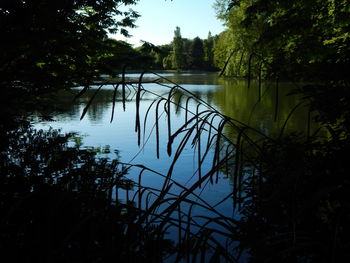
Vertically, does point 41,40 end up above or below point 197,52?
below

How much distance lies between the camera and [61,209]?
2188 mm

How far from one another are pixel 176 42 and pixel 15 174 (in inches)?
3404

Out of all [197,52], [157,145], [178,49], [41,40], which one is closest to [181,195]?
[157,145]

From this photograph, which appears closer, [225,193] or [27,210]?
[27,210]

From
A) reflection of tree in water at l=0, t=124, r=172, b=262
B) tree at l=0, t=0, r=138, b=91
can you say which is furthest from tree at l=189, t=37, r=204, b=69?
tree at l=0, t=0, r=138, b=91

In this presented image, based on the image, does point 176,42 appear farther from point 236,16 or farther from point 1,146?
point 1,146

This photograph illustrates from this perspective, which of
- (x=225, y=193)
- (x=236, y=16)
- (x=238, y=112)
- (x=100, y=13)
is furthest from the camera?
(x=236, y=16)

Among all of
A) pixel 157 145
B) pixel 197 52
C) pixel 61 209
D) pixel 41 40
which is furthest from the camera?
pixel 197 52

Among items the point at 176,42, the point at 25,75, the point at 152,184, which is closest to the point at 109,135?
the point at 152,184

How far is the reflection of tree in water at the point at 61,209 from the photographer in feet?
2.91

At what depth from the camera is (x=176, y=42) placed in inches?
3396

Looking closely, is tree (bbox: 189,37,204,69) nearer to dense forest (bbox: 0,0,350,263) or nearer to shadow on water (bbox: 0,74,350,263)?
shadow on water (bbox: 0,74,350,263)

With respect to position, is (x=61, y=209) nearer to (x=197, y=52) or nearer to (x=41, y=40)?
(x=41, y=40)

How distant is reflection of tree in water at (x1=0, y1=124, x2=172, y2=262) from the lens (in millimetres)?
886
